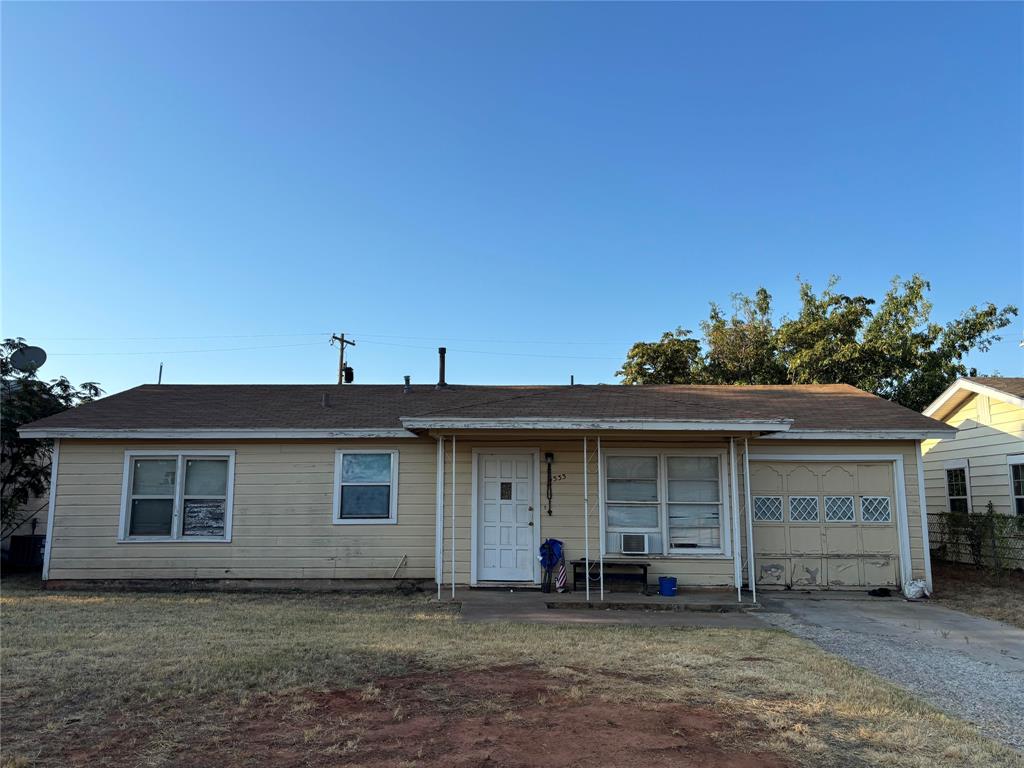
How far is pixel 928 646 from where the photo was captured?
24.3 feet

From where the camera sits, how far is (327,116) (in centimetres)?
1282

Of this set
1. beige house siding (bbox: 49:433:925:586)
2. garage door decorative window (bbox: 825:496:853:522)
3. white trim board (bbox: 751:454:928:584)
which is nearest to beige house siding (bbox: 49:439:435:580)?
beige house siding (bbox: 49:433:925:586)

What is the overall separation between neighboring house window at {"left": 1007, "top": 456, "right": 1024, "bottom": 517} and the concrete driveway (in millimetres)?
4260

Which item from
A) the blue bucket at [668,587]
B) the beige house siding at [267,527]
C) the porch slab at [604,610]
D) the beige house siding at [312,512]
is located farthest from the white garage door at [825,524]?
the beige house siding at [267,527]

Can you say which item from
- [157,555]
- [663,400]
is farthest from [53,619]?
[663,400]

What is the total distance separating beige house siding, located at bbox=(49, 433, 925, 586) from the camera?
35.1 ft

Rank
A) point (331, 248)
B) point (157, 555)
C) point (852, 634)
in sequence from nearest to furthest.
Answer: point (852, 634), point (157, 555), point (331, 248)

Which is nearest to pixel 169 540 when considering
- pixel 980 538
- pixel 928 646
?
pixel 928 646

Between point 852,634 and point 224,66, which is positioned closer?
point 852,634

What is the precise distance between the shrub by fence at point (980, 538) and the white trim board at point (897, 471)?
103 inches

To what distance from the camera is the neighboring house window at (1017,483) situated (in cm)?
1270

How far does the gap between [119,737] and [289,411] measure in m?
8.15

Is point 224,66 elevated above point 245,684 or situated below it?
Result: above

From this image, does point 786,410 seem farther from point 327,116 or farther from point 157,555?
point 157,555
